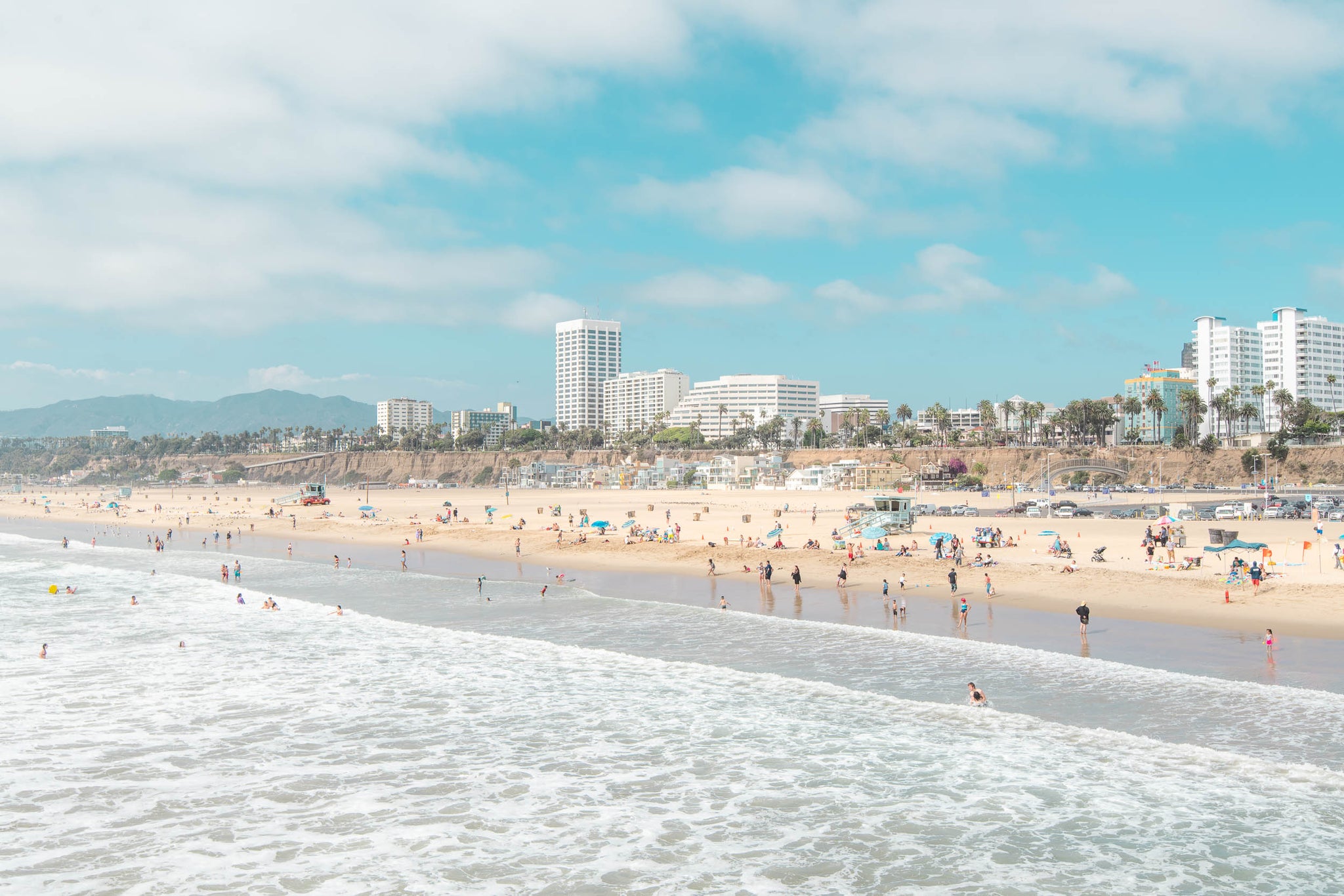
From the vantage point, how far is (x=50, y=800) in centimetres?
1257

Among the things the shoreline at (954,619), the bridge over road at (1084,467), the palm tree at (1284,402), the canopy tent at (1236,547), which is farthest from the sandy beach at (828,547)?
the palm tree at (1284,402)

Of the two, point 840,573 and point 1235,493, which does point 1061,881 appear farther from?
point 1235,493

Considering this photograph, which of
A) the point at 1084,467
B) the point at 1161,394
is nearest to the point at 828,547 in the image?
the point at 1084,467

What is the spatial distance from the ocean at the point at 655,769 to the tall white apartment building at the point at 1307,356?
19305 cm

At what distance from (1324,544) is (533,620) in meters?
33.4

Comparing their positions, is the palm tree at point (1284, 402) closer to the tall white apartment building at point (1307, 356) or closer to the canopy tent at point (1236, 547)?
the tall white apartment building at point (1307, 356)

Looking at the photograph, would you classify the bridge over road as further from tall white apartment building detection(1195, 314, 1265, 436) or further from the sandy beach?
tall white apartment building detection(1195, 314, 1265, 436)

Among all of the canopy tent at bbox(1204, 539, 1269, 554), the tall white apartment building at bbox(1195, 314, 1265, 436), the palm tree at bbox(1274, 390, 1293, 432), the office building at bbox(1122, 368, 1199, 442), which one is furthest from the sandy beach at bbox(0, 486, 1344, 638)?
the tall white apartment building at bbox(1195, 314, 1265, 436)

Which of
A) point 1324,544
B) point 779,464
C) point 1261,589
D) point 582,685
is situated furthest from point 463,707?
point 779,464

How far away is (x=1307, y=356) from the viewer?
174 metres

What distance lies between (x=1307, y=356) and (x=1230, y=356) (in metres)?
13.4

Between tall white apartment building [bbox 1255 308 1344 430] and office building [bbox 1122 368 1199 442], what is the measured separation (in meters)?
16.2

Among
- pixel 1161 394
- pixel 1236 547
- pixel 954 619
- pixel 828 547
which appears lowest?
pixel 954 619

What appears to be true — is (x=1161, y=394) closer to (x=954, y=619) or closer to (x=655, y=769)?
(x=954, y=619)
